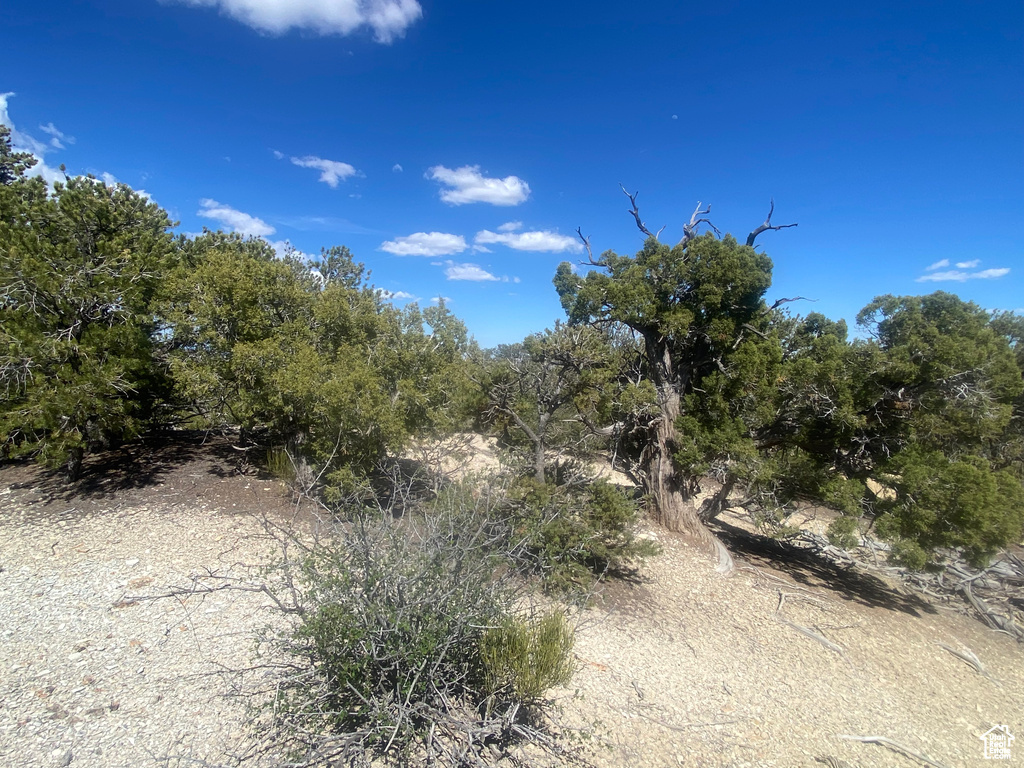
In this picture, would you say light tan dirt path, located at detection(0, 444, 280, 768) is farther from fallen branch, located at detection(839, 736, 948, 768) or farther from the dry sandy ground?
fallen branch, located at detection(839, 736, 948, 768)

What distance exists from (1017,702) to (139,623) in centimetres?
1133

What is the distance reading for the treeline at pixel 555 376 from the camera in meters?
7.58

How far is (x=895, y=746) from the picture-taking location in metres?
5.29

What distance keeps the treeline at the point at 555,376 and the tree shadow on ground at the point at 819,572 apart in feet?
4.86

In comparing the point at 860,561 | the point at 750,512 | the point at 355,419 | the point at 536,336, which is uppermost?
the point at 536,336

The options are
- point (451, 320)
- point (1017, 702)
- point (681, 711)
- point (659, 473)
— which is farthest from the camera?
point (659, 473)

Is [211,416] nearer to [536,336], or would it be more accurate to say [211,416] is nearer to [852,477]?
[536,336]

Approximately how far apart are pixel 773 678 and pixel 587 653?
8.10ft

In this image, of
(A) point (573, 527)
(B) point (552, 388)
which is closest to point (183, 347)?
(B) point (552, 388)

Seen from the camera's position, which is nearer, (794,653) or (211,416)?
(794,653)

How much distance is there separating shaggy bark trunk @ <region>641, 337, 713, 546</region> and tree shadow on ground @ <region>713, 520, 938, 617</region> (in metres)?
1.52

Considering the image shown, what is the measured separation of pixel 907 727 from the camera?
5688 mm

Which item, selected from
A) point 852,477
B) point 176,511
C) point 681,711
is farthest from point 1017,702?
point 176,511

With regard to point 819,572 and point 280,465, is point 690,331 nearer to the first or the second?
point 819,572
